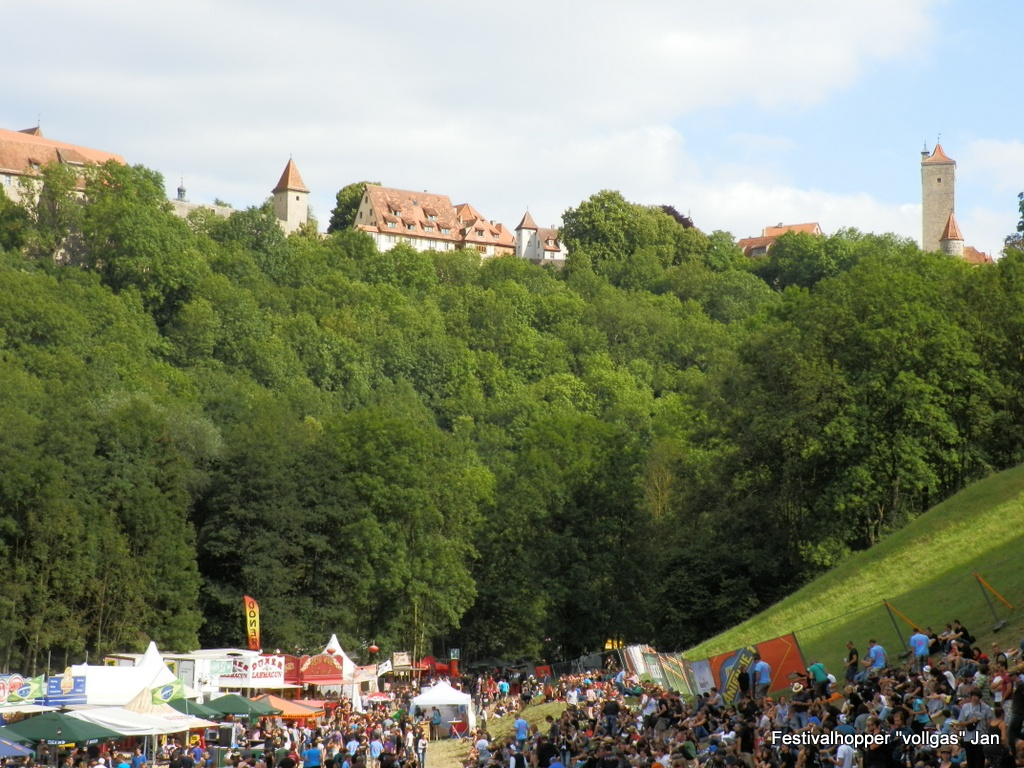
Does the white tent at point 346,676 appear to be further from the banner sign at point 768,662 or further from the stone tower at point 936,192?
the stone tower at point 936,192

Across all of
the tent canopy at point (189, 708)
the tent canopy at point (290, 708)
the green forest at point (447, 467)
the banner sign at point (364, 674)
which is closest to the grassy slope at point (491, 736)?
the tent canopy at point (290, 708)

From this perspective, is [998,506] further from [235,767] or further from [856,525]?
[235,767]

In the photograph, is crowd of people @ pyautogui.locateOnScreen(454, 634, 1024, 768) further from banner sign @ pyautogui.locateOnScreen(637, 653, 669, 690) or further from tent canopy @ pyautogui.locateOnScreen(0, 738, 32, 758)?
tent canopy @ pyautogui.locateOnScreen(0, 738, 32, 758)

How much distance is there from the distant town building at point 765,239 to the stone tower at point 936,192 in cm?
1240

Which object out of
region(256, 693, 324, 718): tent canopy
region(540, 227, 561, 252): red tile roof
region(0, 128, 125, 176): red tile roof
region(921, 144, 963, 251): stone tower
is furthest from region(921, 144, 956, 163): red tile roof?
region(256, 693, 324, 718): tent canopy

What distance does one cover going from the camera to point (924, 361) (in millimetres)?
46438

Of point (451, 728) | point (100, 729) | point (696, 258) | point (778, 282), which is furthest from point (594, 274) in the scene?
point (100, 729)

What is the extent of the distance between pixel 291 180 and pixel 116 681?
113m

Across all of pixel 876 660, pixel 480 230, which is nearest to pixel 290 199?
pixel 480 230

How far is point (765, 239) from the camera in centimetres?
17238

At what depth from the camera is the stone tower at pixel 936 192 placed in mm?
157000

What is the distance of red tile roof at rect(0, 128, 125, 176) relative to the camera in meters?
117

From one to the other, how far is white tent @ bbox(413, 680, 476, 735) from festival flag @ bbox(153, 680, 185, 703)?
29.0 feet

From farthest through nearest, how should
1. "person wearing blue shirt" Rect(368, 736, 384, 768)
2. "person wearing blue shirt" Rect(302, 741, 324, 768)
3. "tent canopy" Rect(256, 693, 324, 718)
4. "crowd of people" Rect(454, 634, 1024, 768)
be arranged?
"tent canopy" Rect(256, 693, 324, 718), "person wearing blue shirt" Rect(368, 736, 384, 768), "person wearing blue shirt" Rect(302, 741, 324, 768), "crowd of people" Rect(454, 634, 1024, 768)
